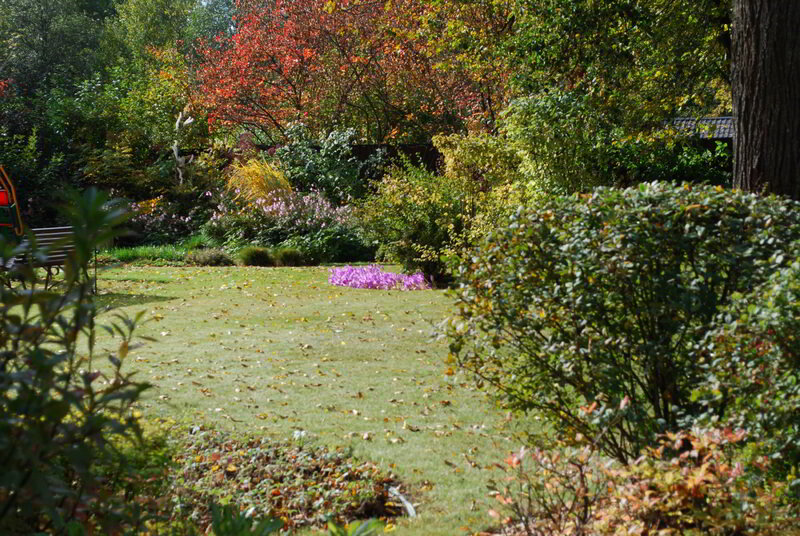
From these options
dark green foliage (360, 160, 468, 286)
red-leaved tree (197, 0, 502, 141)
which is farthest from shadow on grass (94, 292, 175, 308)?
red-leaved tree (197, 0, 502, 141)

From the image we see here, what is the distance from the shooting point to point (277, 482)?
4.25 meters

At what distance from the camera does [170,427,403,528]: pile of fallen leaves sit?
12.7 feet

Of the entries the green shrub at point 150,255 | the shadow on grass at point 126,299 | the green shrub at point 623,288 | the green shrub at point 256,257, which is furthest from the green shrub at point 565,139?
the green shrub at point 150,255

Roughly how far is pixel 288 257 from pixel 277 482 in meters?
10.7

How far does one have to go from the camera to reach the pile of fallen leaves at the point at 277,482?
387 cm

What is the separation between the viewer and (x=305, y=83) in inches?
874

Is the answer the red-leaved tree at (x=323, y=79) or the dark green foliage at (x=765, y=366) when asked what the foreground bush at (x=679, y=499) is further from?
the red-leaved tree at (x=323, y=79)

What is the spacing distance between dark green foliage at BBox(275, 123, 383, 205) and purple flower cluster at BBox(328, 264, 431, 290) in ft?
19.2

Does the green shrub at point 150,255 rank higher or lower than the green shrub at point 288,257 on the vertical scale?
higher

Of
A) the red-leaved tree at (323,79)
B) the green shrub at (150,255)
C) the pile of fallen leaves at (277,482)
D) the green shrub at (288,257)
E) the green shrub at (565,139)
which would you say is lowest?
the pile of fallen leaves at (277,482)

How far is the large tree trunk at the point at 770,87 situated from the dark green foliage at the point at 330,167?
12.9m

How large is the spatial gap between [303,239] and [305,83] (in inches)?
317

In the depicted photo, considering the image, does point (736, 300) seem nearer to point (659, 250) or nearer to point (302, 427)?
point (659, 250)

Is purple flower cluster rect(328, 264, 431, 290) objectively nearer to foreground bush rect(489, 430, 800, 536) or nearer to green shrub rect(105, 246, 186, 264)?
green shrub rect(105, 246, 186, 264)
